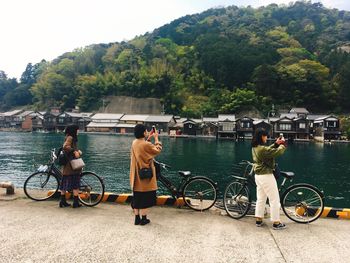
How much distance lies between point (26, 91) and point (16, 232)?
11988 centimetres

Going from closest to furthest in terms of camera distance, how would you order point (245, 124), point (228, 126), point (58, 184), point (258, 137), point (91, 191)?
point (258, 137), point (91, 191), point (58, 184), point (245, 124), point (228, 126)

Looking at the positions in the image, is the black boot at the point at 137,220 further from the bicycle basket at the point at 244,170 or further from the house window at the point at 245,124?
the house window at the point at 245,124

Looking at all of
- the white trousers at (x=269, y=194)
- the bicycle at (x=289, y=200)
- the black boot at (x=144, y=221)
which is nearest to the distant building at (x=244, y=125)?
the bicycle at (x=289, y=200)

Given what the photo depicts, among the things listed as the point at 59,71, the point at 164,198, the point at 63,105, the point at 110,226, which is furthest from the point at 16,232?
the point at 59,71

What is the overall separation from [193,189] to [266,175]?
177 cm

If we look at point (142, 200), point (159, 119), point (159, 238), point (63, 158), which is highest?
point (159, 119)

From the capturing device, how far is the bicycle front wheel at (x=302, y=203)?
5402 mm

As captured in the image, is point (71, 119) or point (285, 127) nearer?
point (285, 127)

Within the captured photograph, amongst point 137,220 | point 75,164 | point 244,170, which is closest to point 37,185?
point 75,164

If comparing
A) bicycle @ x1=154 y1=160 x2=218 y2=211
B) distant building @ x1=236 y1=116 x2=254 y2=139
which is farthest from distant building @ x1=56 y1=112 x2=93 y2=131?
bicycle @ x1=154 y1=160 x2=218 y2=211

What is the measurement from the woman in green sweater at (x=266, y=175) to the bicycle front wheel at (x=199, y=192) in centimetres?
125

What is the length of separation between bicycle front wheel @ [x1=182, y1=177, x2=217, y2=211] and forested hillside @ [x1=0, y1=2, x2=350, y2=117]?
70.7m

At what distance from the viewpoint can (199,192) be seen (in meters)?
6.30

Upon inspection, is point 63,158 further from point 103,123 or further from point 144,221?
point 103,123
